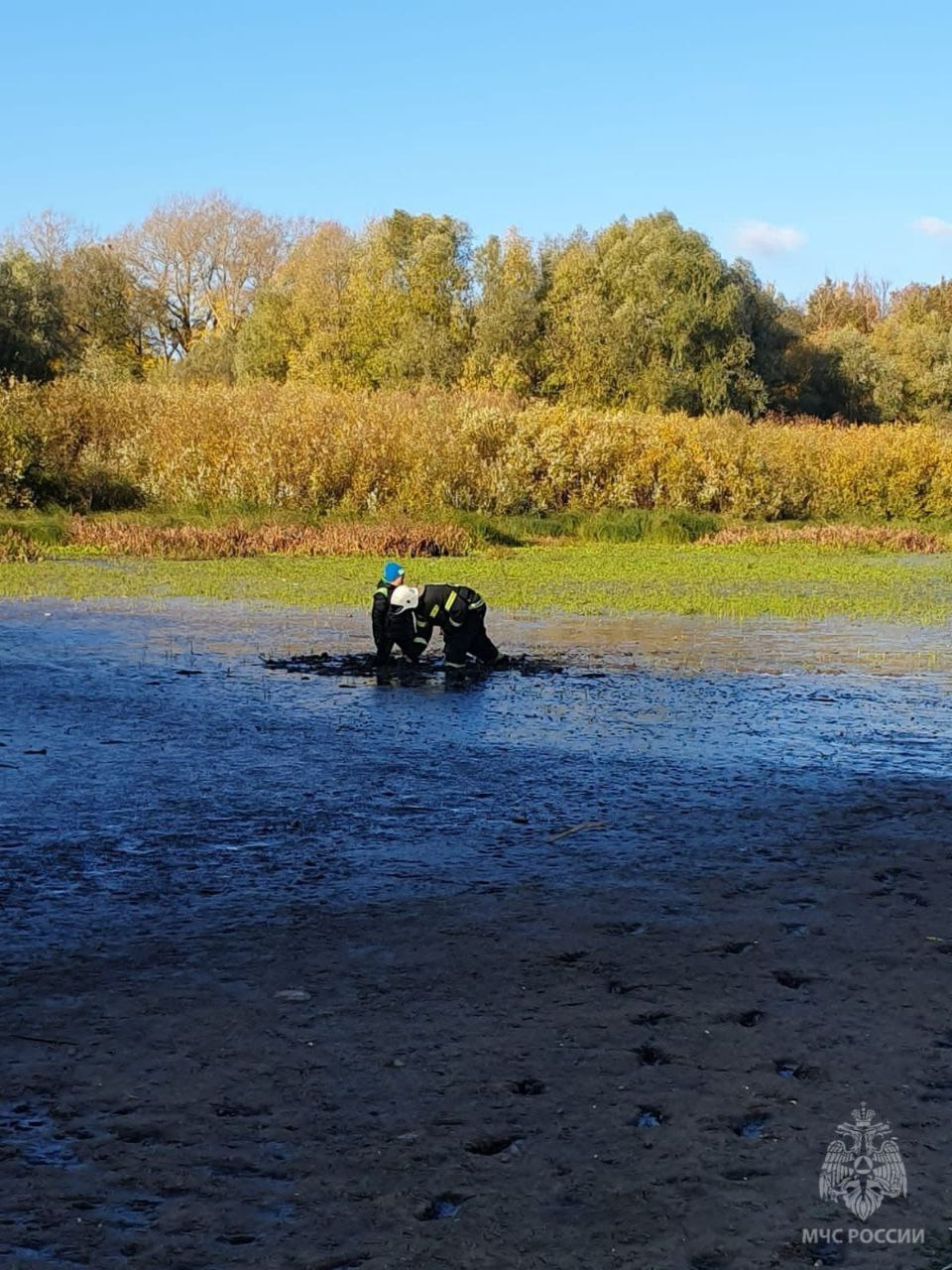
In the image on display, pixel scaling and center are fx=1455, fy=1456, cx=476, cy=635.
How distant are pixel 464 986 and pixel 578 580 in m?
21.6

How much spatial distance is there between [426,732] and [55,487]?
3011cm

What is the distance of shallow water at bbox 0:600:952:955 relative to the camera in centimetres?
756

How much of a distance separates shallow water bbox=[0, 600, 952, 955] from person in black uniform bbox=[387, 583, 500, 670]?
858 mm

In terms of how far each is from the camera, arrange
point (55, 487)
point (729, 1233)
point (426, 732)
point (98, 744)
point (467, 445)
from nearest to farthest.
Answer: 1. point (729, 1233)
2. point (98, 744)
3. point (426, 732)
4. point (55, 487)
5. point (467, 445)

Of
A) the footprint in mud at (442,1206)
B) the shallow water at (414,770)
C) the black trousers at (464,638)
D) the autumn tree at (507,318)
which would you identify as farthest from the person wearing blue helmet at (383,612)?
the autumn tree at (507,318)

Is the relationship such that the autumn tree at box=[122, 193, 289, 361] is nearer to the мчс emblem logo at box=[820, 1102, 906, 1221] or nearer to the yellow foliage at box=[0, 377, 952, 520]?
the yellow foliage at box=[0, 377, 952, 520]

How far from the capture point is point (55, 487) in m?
39.5

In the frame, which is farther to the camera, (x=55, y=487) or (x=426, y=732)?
(x=55, y=487)

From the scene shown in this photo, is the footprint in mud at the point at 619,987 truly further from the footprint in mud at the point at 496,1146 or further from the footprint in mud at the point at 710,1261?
the footprint in mud at the point at 710,1261

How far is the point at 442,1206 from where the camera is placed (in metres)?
4.10

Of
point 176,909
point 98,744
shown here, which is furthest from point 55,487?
point 176,909

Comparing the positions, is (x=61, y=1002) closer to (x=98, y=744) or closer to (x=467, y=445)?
(x=98, y=744)

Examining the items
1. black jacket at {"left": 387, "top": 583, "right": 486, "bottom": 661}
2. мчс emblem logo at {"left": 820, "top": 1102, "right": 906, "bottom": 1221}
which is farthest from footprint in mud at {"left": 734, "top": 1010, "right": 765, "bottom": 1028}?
black jacket at {"left": 387, "top": 583, "right": 486, "bottom": 661}

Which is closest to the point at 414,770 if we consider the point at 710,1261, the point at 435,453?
the point at 710,1261
